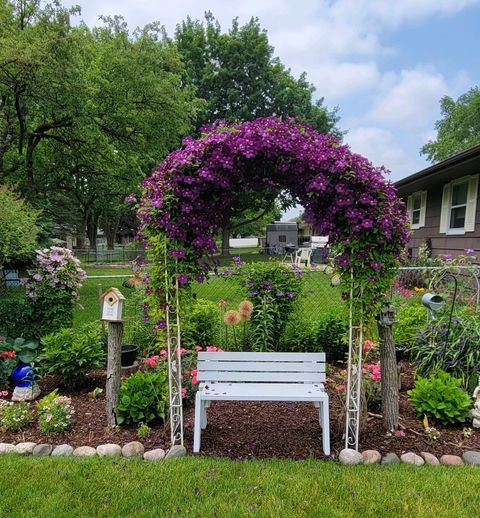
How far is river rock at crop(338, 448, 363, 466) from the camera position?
265cm

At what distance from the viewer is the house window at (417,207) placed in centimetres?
1046

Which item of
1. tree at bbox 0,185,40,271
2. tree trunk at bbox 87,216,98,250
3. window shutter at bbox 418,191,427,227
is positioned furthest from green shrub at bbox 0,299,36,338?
tree trunk at bbox 87,216,98,250

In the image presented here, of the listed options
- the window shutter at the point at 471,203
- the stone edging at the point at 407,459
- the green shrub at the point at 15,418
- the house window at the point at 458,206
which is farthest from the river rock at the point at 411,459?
the house window at the point at 458,206

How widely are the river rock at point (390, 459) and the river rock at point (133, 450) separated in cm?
173

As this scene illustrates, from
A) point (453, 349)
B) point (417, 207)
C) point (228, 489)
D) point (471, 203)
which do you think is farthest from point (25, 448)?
point (417, 207)

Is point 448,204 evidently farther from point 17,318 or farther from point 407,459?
point 17,318

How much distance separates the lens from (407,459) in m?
2.67

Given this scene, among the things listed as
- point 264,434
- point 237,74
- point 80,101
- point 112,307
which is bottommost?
point 264,434

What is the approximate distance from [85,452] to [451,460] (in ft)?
8.52

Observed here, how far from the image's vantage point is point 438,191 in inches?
373

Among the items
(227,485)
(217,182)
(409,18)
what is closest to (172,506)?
(227,485)

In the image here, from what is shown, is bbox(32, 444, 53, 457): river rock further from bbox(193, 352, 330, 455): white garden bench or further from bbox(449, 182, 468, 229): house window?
bbox(449, 182, 468, 229): house window

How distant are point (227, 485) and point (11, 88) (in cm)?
1108

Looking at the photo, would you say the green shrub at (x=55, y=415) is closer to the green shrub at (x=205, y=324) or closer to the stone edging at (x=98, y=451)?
the stone edging at (x=98, y=451)
